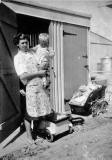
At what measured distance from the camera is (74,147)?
5.09m

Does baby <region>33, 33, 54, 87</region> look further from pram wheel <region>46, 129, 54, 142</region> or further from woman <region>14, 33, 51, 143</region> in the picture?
pram wheel <region>46, 129, 54, 142</region>

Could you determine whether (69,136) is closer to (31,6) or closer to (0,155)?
(0,155)

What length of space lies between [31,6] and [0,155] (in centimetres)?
378

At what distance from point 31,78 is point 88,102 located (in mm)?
2659

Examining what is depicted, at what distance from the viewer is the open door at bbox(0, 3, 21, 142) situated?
561 cm

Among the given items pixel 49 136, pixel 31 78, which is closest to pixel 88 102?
pixel 49 136

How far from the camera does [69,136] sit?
5.87 m

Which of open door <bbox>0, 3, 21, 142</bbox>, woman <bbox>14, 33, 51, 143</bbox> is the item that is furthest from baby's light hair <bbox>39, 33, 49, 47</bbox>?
open door <bbox>0, 3, 21, 142</bbox>

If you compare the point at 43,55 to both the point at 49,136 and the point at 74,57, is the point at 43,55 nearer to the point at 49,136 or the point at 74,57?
the point at 49,136

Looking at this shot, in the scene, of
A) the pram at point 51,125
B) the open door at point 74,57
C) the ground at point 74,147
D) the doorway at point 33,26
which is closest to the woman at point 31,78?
the pram at point 51,125

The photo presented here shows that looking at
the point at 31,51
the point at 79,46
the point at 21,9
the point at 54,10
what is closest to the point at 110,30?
the point at 79,46

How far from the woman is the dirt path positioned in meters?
0.64

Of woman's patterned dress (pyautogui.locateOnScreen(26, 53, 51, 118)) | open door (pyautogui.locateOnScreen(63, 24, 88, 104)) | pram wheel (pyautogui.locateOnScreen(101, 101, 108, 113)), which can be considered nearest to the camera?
woman's patterned dress (pyautogui.locateOnScreen(26, 53, 51, 118))

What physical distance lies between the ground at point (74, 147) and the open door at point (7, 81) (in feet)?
1.51
